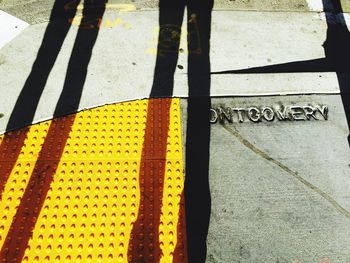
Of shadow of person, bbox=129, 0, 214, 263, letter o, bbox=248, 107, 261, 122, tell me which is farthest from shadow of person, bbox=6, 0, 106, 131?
letter o, bbox=248, 107, 261, 122

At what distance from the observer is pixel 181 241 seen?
3301 millimetres

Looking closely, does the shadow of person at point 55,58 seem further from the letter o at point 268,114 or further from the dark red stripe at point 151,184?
the letter o at point 268,114

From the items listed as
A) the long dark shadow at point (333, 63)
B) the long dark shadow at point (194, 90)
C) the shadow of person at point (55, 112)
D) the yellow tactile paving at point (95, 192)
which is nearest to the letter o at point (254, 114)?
the long dark shadow at point (194, 90)

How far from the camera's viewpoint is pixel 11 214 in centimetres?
332

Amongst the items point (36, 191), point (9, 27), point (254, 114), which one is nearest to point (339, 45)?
point (254, 114)

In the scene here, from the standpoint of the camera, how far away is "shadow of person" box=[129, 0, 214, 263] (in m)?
3.29

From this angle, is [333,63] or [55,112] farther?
[333,63]

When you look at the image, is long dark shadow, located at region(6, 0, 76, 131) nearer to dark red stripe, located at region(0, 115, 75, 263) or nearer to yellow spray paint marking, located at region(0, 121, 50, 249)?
yellow spray paint marking, located at region(0, 121, 50, 249)

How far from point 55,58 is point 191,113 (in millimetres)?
2101

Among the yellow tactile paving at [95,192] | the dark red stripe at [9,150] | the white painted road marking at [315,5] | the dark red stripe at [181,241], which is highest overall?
the white painted road marking at [315,5]

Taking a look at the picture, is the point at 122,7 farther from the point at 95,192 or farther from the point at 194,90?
the point at 95,192

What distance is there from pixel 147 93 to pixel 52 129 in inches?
51.0

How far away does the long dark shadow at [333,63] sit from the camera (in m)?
4.70

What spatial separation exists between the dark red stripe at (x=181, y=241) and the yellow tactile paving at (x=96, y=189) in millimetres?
43
